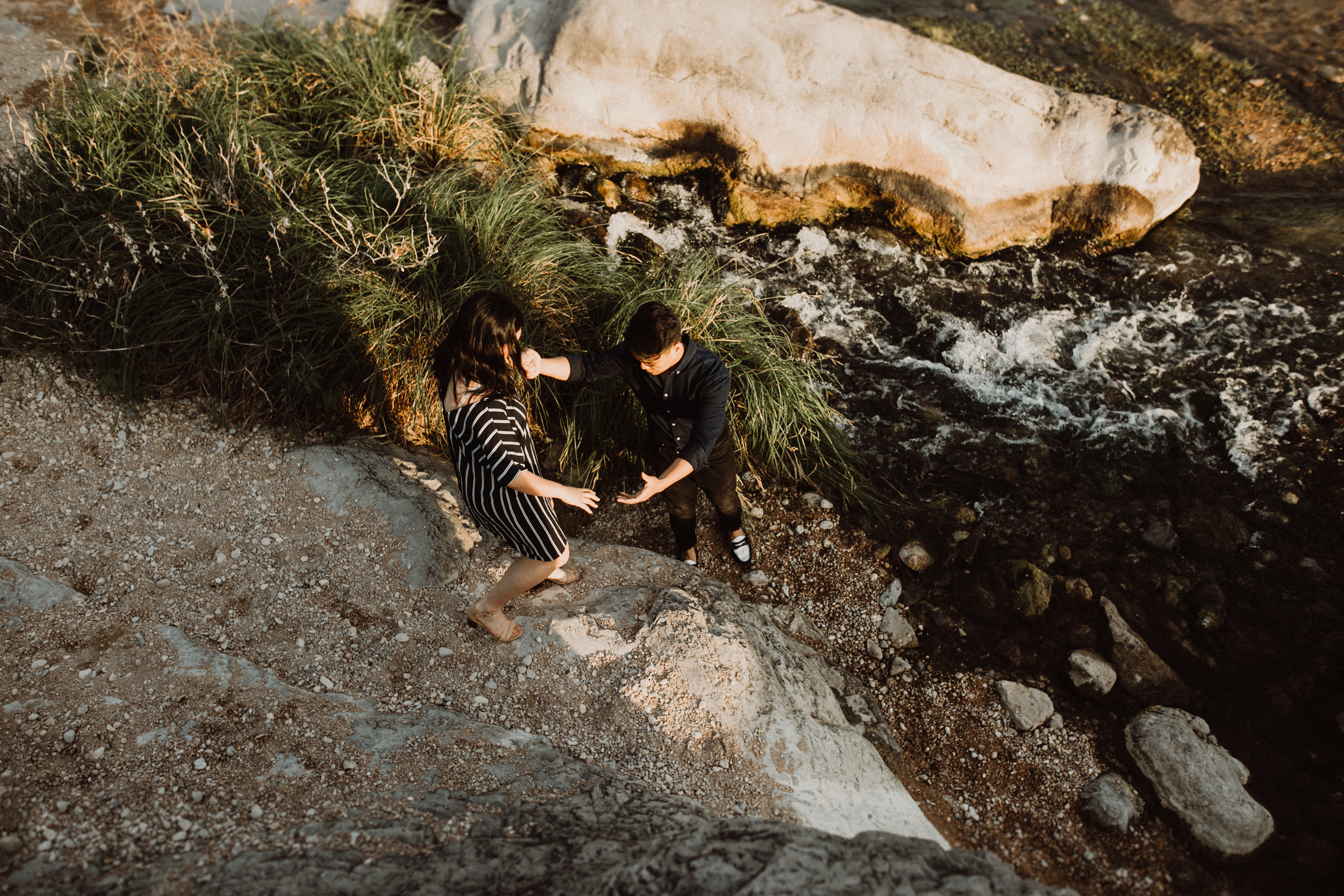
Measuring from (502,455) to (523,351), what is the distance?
73 centimetres

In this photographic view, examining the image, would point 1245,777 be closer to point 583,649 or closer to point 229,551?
point 583,649

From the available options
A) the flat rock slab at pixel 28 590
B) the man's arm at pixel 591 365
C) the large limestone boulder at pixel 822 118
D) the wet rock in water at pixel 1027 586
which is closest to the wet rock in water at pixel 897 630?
the wet rock in water at pixel 1027 586

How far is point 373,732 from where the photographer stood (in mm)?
2705

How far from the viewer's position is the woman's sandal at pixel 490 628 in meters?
3.22

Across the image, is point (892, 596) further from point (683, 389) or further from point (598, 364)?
point (598, 364)

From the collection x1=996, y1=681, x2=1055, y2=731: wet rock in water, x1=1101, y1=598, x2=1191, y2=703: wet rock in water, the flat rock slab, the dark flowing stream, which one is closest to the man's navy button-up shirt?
the dark flowing stream

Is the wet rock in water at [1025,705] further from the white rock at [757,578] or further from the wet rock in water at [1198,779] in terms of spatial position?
the white rock at [757,578]

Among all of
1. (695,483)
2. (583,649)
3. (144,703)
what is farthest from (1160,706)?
(144,703)

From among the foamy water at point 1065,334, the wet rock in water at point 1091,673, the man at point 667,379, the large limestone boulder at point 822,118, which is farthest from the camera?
the large limestone boulder at point 822,118

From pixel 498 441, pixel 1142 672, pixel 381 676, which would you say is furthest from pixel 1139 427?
pixel 381 676

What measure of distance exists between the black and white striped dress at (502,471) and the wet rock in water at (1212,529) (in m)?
4.14

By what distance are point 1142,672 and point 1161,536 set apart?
1.10m

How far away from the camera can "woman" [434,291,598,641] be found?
2.69m

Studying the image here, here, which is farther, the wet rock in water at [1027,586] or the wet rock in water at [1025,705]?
the wet rock in water at [1027,586]
